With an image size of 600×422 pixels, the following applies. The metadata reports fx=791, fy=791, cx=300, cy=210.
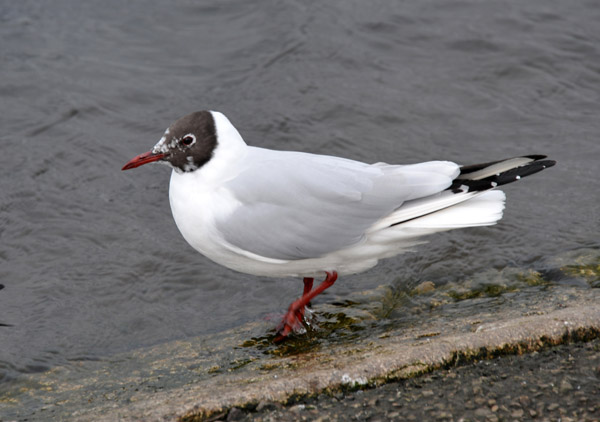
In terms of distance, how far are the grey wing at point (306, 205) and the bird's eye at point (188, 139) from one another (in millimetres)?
355

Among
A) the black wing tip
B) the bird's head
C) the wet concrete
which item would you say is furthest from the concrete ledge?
the bird's head

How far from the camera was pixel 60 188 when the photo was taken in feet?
23.9

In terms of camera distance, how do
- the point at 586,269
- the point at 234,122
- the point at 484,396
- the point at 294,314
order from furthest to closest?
the point at 234,122 → the point at 586,269 → the point at 294,314 → the point at 484,396

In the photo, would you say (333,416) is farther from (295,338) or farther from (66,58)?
(66,58)

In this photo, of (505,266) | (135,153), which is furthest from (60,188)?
(505,266)

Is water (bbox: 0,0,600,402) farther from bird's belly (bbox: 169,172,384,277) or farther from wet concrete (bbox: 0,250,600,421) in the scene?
bird's belly (bbox: 169,172,384,277)

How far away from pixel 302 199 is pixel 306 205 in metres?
0.04

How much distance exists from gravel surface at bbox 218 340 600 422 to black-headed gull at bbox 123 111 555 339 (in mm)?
1260

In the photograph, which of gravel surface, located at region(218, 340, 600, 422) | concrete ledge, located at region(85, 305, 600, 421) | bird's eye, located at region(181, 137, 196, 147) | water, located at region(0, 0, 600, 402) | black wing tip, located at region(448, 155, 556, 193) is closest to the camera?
gravel surface, located at region(218, 340, 600, 422)

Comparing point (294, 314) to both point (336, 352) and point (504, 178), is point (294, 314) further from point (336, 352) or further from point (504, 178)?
point (504, 178)

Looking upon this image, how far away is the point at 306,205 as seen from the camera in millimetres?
4719

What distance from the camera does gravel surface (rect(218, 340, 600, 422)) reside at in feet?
10.5

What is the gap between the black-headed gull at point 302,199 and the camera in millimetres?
4688

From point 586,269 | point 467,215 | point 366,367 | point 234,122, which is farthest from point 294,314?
point 234,122
